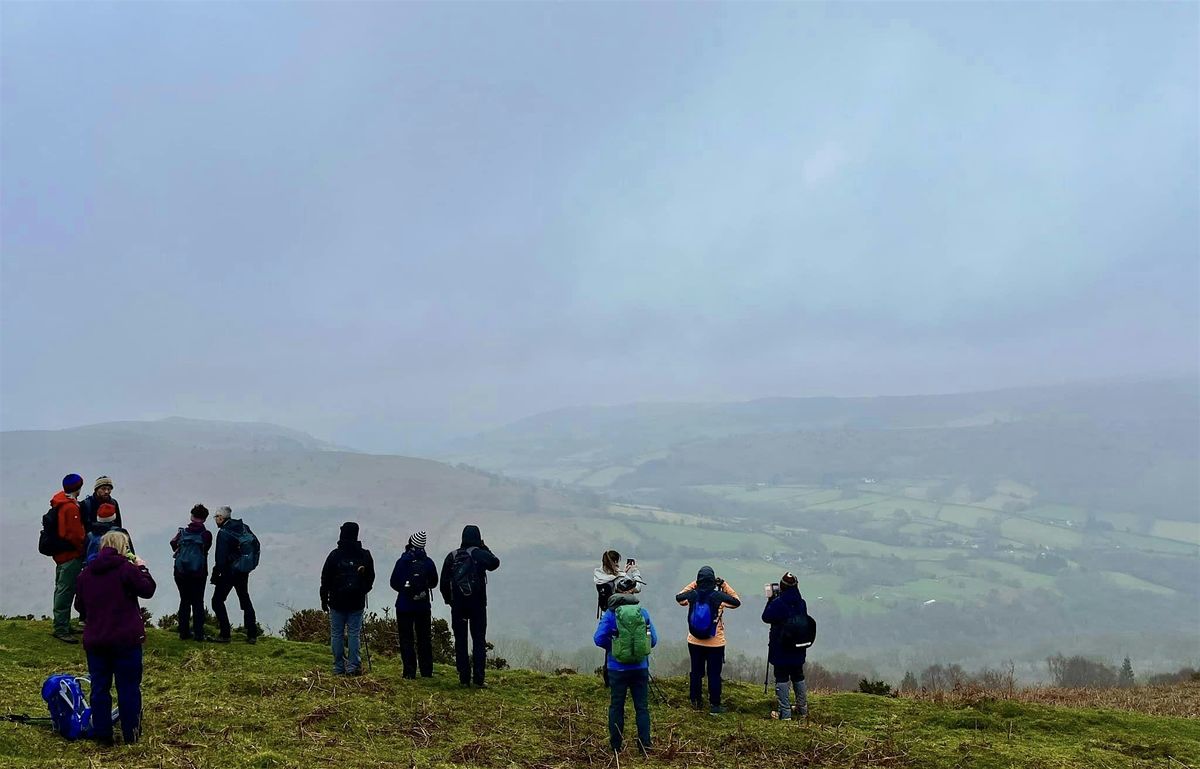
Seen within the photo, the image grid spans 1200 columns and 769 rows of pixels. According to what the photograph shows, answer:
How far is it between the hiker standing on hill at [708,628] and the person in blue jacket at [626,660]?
8.95ft

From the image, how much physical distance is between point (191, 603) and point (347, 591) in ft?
13.5

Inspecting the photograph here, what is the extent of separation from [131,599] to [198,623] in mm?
7054

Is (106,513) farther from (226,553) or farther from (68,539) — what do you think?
(226,553)

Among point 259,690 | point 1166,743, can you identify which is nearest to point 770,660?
point 1166,743

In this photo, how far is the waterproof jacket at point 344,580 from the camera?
12.4m

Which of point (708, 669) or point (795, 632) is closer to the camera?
point (795, 632)

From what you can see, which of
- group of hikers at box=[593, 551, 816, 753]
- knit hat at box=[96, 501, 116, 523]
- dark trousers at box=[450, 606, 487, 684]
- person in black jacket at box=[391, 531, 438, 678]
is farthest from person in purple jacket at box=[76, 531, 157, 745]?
group of hikers at box=[593, 551, 816, 753]

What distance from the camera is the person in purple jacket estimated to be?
7.92 m

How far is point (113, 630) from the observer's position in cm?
793

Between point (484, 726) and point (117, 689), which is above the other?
point (117, 689)

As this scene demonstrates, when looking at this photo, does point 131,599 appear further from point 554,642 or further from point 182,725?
point 554,642

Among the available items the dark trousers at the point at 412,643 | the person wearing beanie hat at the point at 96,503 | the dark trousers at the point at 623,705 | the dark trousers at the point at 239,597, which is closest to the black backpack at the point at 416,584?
the dark trousers at the point at 412,643

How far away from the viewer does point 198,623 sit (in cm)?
1418

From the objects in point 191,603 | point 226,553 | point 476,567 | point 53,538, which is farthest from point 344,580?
point 53,538
